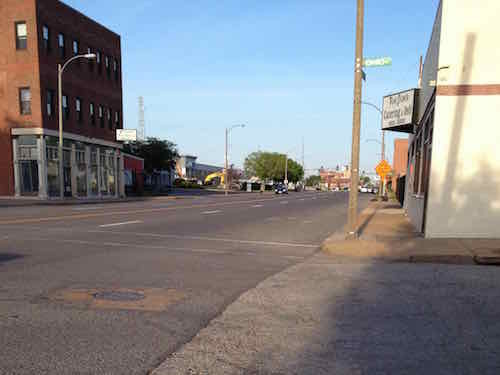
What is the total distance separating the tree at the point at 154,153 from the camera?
5409cm

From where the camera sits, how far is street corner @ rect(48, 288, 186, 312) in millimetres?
4637

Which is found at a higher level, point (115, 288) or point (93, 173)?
point (93, 173)

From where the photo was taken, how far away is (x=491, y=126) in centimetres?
948

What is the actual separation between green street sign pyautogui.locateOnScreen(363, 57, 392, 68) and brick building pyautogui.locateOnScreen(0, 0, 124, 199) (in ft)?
82.3

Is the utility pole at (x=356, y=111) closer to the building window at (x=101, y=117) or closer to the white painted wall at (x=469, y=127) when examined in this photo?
the white painted wall at (x=469, y=127)

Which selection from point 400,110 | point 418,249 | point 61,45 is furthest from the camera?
point 61,45

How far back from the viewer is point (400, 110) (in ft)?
52.1

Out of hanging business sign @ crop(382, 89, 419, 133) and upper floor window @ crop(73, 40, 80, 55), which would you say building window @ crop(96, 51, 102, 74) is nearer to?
upper floor window @ crop(73, 40, 80, 55)

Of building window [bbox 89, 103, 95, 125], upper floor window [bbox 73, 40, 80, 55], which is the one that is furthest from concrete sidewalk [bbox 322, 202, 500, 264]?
upper floor window [bbox 73, 40, 80, 55]

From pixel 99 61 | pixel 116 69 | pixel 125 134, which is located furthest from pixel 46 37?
pixel 125 134

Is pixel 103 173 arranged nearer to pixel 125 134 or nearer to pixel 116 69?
pixel 125 134

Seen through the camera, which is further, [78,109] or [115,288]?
[78,109]

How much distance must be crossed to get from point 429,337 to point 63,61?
33.2 metres

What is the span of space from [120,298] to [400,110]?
14.1 meters
